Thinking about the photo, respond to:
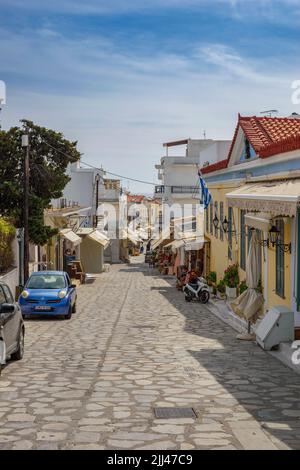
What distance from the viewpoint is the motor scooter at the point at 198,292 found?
82.5 ft

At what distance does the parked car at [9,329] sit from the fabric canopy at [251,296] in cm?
554

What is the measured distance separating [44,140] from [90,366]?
18503 millimetres

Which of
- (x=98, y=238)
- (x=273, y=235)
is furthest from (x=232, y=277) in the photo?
(x=98, y=238)

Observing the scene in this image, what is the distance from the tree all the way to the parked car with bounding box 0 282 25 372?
15.3 metres

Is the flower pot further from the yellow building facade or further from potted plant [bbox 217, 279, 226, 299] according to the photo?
the yellow building facade

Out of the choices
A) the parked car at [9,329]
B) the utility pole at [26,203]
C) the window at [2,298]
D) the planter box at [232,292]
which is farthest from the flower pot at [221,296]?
the window at [2,298]

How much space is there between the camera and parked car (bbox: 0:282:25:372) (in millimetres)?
10819

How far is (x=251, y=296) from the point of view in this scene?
15531 millimetres

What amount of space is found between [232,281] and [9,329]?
13.9 meters

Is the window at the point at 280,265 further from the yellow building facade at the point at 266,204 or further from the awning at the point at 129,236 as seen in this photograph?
the awning at the point at 129,236

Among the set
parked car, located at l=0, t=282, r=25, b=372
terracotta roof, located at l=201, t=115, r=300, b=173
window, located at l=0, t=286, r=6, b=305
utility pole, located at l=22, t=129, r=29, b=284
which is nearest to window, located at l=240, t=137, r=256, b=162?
terracotta roof, located at l=201, t=115, r=300, b=173
